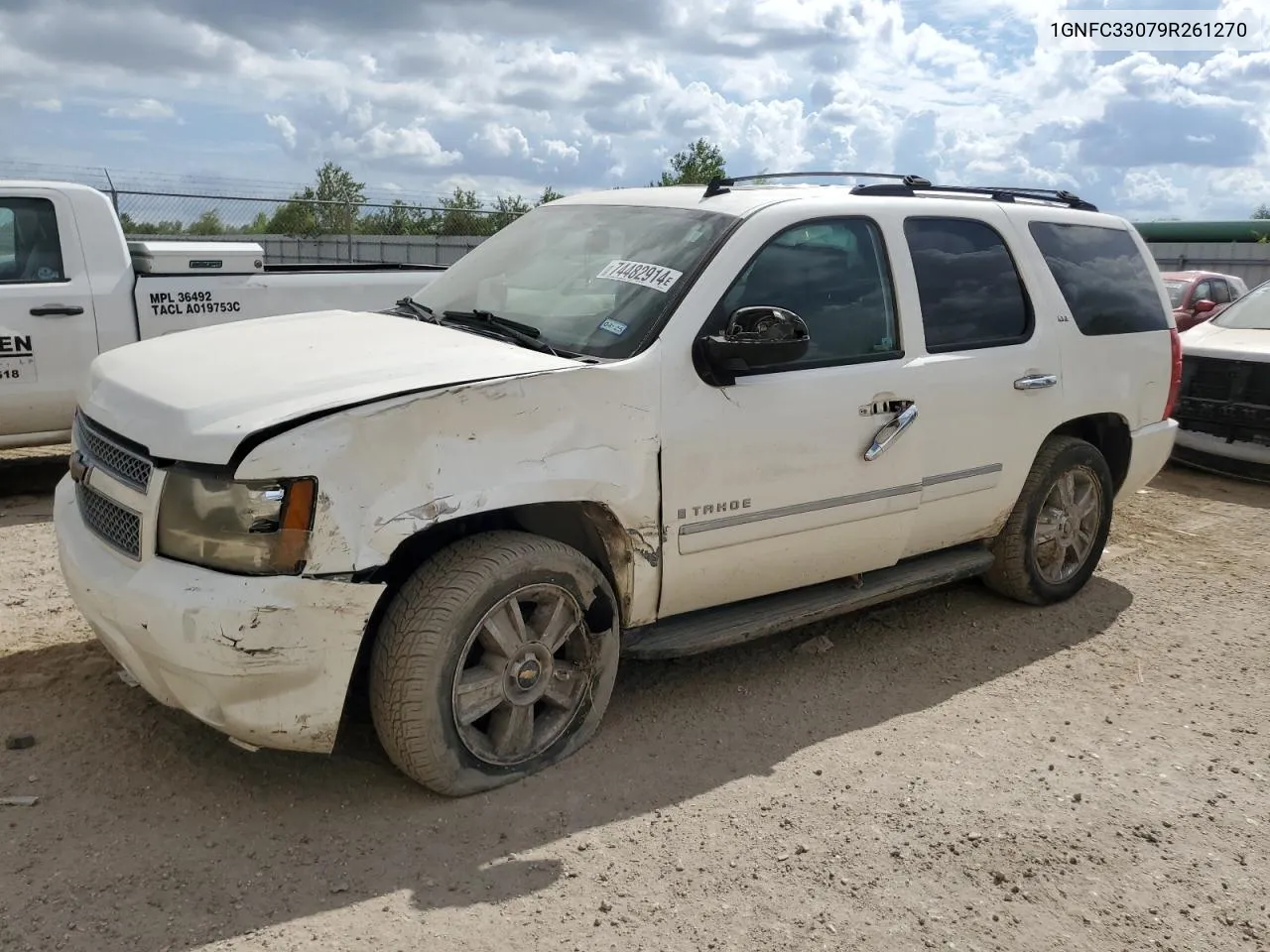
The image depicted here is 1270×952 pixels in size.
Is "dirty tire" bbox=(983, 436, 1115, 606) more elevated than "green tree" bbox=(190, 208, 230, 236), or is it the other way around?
"green tree" bbox=(190, 208, 230, 236)

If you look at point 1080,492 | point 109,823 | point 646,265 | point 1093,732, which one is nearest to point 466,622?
point 109,823

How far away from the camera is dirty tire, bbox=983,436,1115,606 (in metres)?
5.20

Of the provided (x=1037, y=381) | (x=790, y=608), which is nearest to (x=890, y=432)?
(x=790, y=608)

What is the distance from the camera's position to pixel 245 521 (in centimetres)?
301

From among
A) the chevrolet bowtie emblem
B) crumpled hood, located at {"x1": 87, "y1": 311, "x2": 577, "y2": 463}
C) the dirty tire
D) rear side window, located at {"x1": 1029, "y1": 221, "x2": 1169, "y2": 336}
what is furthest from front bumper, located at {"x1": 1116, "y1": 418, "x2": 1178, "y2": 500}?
the chevrolet bowtie emblem

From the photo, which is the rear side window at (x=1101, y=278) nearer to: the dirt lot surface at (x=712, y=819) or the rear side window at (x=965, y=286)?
the rear side window at (x=965, y=286)

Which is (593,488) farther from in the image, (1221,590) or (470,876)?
(1221,590)

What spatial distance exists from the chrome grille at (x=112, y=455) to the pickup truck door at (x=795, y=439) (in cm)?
161

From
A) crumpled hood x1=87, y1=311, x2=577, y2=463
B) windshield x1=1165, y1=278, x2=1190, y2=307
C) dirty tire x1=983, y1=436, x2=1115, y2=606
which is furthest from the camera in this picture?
windshield x1=1165, y1=278, x2=1190, y2=307

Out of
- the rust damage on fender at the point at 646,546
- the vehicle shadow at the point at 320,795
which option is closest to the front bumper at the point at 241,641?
the vehicle shadow at the point at 320,795

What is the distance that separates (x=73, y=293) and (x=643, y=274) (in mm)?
4589

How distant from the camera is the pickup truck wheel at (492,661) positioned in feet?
10.8

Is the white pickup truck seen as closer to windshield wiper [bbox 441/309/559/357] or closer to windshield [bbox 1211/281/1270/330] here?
windshield wiper [bbox 441/309/559/357]

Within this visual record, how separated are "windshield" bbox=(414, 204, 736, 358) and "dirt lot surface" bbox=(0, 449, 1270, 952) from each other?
1.48 metres
